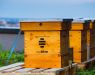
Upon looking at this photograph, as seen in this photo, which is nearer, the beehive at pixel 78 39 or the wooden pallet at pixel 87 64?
the wooden pallet at pixel 87 64

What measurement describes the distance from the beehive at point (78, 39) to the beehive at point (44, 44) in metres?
1.84

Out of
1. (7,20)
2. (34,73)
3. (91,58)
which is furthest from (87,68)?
(7,20)

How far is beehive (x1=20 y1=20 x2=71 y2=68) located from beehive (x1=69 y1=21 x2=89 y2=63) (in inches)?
72.5

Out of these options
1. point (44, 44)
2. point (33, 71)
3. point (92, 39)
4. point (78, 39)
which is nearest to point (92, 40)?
point (92, 39)

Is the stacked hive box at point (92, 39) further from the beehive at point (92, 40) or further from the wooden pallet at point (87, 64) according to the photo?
the wooden pallet at point (87, 64)

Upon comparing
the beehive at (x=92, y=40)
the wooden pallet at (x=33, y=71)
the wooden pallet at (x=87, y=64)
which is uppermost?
the beehive at (x=92, y=40)

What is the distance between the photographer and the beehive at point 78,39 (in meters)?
7.60

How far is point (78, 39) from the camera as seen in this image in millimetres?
7699

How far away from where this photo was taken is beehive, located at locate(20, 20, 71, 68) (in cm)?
565

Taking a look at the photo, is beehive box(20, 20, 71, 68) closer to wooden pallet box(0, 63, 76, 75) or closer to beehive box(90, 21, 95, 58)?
wooden pallet box(0, 63, 76, 75)

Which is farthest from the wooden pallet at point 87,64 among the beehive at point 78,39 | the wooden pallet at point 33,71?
the wooden pallet at point 33,71

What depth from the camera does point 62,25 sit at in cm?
572

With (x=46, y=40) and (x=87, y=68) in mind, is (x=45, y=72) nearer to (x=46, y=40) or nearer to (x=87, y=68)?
(x=46, y=40)

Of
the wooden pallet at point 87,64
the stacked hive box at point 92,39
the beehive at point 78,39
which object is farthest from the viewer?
the stacked hive box at point 92,39
